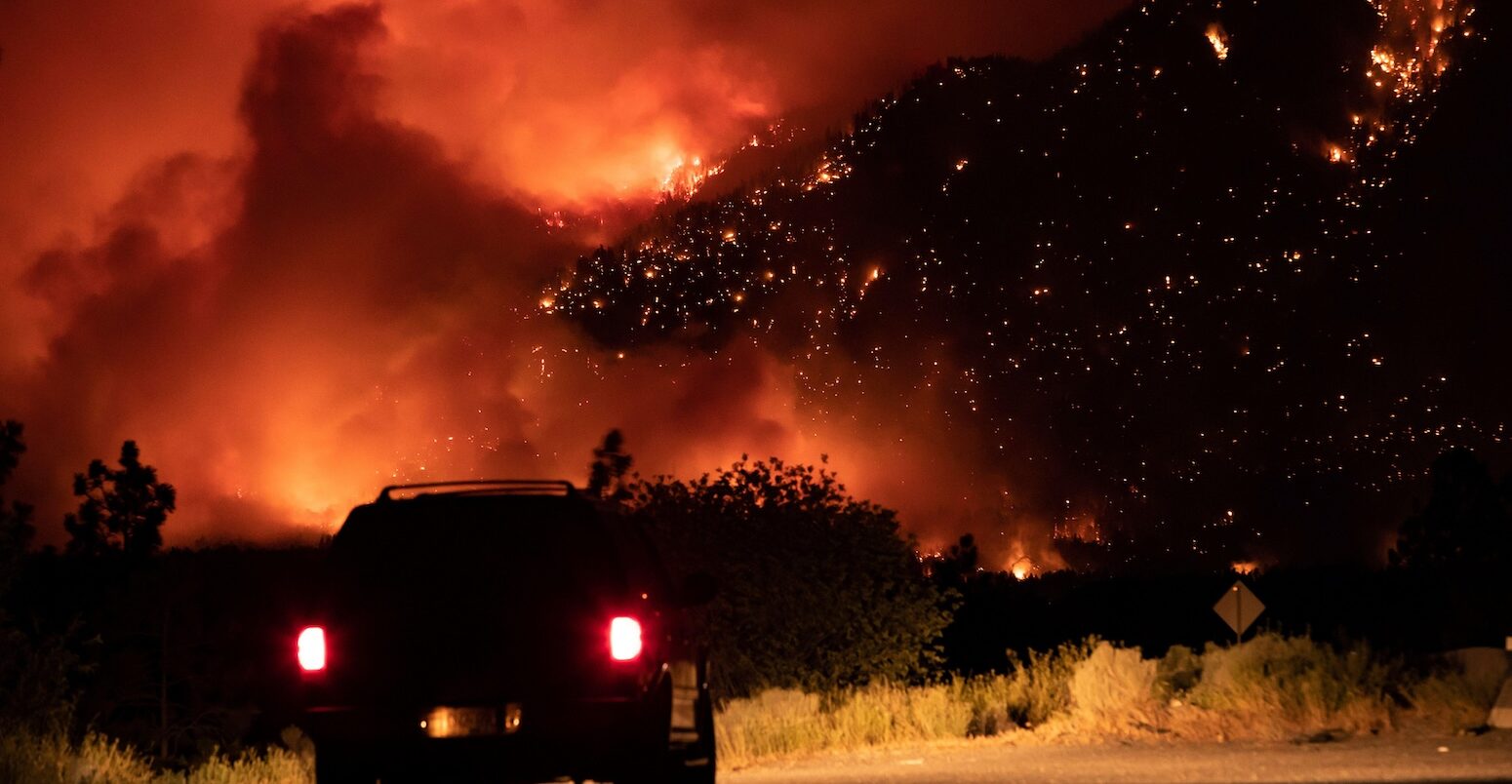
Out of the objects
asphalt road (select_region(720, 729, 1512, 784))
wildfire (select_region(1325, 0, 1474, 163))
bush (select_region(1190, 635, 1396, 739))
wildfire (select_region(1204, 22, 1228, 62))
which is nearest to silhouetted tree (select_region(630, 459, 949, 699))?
bush (select_region(1190, 635, 1396, 739))

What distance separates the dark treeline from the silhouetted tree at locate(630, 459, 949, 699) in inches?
0.9

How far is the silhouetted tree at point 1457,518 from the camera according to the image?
218 ft

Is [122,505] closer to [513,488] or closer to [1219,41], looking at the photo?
[513,488]

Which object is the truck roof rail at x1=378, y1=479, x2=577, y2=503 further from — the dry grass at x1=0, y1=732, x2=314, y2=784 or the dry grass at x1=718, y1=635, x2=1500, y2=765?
the dry grass at x1=718, y1=635, x2=1500, y2=765

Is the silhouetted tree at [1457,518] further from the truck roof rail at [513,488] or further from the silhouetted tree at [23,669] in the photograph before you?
the truck roof rail at [513,488]

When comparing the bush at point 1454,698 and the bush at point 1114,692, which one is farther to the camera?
the bush at point 1114,692

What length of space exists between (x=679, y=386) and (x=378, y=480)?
21.0 metres

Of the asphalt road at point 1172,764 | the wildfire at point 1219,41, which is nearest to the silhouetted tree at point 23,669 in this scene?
the asphalt road at point 1172,764

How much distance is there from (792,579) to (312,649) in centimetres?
1475

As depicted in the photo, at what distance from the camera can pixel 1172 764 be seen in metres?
16.0

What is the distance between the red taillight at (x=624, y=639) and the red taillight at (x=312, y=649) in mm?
1586

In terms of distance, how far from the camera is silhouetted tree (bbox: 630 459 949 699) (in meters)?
25.2

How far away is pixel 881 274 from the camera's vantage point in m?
117

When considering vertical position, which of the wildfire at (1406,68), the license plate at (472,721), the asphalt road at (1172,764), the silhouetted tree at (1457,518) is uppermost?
the wildfire at (1406,68)
